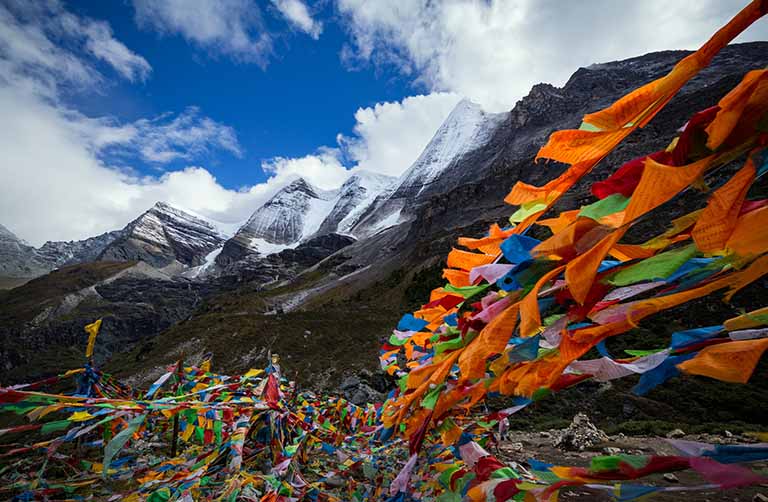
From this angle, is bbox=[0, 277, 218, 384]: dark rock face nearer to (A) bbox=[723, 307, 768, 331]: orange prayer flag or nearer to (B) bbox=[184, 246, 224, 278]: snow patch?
(B) bbox=[184, 246, 224, 278]: snow patch

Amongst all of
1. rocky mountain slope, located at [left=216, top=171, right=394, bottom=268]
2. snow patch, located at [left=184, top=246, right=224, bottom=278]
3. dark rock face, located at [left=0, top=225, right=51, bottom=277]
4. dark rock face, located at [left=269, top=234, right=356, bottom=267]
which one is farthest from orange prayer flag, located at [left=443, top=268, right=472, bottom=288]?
dark rock face, located at [left=0, top=225, right=51, bottom=277]

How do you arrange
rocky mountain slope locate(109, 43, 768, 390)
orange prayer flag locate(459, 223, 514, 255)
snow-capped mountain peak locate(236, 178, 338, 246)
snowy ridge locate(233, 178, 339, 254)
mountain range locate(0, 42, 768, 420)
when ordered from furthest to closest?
snow-capped mountain peak locate(236, 178, 338, 246), snowy ridge locate(233, 178, 339, 254), rocky mountain slope locate(109, 43, 768, 390), mountain range locate(0, 42, 768, 420), orange prayer flag locate(459, 223, 514, 255)

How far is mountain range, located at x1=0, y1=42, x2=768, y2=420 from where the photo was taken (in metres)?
19.2

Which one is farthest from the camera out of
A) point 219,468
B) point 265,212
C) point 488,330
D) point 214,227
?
point 214,227

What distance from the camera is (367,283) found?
38500 mm

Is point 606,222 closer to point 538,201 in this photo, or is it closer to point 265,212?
point 538,201

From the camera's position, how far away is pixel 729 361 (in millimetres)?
862

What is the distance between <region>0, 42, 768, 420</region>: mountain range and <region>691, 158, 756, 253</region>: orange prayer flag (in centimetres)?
643

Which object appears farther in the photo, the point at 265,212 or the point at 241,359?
the point at 265,212

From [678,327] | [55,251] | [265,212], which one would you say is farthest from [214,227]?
[678,327]

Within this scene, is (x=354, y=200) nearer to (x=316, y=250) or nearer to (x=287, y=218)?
(x=287, y=218)

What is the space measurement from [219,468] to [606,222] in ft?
12.5

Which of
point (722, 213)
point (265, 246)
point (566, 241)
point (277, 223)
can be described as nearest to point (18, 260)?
point (277, 223)

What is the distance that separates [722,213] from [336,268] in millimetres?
56889
